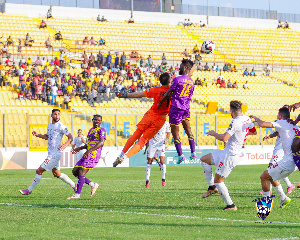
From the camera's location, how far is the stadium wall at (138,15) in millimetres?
53312

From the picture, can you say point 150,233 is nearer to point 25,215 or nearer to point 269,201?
point 269,201

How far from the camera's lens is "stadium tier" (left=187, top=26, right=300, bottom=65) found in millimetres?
53969

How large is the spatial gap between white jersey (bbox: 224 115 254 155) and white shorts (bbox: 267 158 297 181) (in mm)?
734

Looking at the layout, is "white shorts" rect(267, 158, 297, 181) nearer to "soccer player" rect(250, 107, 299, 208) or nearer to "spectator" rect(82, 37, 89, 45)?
"soccer player" rect(250, 107, 299, 208)

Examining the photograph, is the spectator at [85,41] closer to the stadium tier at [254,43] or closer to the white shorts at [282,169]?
the stadium tier at [254,43]

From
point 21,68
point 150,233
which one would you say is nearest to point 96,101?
point 21,68

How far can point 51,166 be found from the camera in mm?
13523

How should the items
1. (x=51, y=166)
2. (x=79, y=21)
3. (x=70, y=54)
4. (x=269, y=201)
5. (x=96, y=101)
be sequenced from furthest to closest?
1. (x=79, y=21)
2. (x=70, y=54)
3. (x=96, y=101)
4. (x=51, y=166)
5. (x=269, y=201)

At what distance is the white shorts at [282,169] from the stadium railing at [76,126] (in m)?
16.0

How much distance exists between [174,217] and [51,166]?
5014 millimetres

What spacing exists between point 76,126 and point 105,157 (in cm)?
250

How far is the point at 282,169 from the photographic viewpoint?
9883 millimetres

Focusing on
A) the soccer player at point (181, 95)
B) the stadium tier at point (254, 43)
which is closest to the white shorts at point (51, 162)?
the soccer player at point (181, 95)

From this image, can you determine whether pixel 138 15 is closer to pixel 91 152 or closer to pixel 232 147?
pixel 91 152
